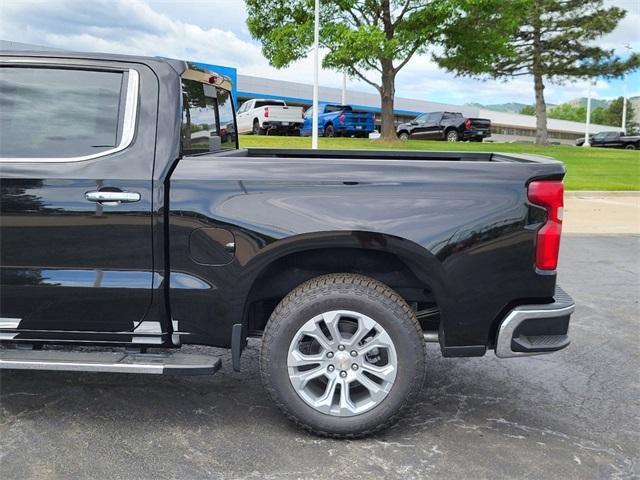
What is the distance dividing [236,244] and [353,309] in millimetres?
685

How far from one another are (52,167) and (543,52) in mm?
41379

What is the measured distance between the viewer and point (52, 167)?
129 inches

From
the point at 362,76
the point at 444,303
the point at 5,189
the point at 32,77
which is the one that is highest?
the point at 362,76

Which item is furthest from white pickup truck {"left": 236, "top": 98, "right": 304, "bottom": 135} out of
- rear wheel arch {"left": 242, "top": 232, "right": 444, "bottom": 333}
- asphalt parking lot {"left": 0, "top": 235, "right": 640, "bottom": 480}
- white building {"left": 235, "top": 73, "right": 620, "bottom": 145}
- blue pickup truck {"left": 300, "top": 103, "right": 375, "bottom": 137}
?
rear wheel arch {"left": 242, "top": 232, "right": 444, "bottom": 333}

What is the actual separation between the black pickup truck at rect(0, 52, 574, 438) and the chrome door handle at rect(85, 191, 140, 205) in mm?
10

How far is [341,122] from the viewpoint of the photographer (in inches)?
1187

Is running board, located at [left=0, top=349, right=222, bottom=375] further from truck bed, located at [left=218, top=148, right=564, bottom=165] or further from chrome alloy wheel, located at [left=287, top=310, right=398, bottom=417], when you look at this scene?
truck bed, located at [left=218, top=148, right=564, bottom=165]

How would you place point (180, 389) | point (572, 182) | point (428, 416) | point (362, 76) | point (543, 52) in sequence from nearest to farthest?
point (428, 416) < point (180, 389) < point (572, 182) < point (362, 76) < point (543, 52)

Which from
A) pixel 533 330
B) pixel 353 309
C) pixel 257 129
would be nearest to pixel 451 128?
pixel 257 129

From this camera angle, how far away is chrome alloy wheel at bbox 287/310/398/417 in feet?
10.7

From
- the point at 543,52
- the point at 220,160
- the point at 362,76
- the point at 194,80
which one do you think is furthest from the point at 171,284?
the point at 543,52

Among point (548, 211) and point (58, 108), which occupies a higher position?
point (58, 108)

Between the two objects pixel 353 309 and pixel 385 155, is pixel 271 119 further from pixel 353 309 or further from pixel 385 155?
pixel 353 309

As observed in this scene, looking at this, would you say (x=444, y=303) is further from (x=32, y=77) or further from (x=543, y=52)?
(x=543, y=52)
